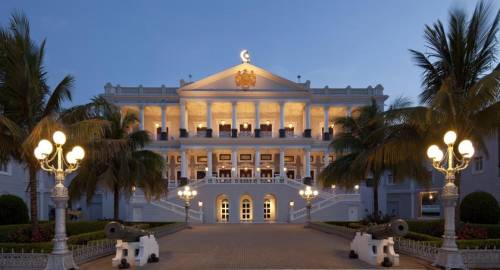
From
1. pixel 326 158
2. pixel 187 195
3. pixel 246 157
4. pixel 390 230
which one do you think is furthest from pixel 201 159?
pixel 390 230

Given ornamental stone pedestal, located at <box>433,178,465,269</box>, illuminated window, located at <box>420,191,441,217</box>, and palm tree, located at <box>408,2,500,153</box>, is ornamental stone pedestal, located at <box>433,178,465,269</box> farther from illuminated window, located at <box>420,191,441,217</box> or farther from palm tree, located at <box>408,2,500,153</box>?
illuminated window, located at <box>420,191,441,217</box>

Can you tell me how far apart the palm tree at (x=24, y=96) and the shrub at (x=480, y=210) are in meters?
15.4

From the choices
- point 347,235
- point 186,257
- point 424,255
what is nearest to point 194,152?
point 347,235

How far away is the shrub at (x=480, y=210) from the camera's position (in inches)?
698

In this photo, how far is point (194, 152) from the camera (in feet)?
165

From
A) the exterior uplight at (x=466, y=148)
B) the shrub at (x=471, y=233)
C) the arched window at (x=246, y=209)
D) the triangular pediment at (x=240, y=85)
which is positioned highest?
the triangular pediment at (x=240, y=85)

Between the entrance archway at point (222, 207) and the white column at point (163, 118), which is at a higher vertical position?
the white column at point (163, 118)

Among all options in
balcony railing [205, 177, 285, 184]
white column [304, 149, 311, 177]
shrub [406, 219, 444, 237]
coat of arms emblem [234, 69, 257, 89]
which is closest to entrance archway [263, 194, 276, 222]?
balcony railing [205, 177, 285, 184]

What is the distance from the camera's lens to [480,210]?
1781cm

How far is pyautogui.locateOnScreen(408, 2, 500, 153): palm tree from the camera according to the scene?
14.5 meters

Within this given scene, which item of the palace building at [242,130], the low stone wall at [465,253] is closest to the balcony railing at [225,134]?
the palace building at [242,130]

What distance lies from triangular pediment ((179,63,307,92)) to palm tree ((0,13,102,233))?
107 ft

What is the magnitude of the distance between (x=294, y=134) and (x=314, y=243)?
32851 mm

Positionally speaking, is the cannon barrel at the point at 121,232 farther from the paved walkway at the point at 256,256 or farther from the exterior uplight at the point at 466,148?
the exterior uplight at the point at 466,148
